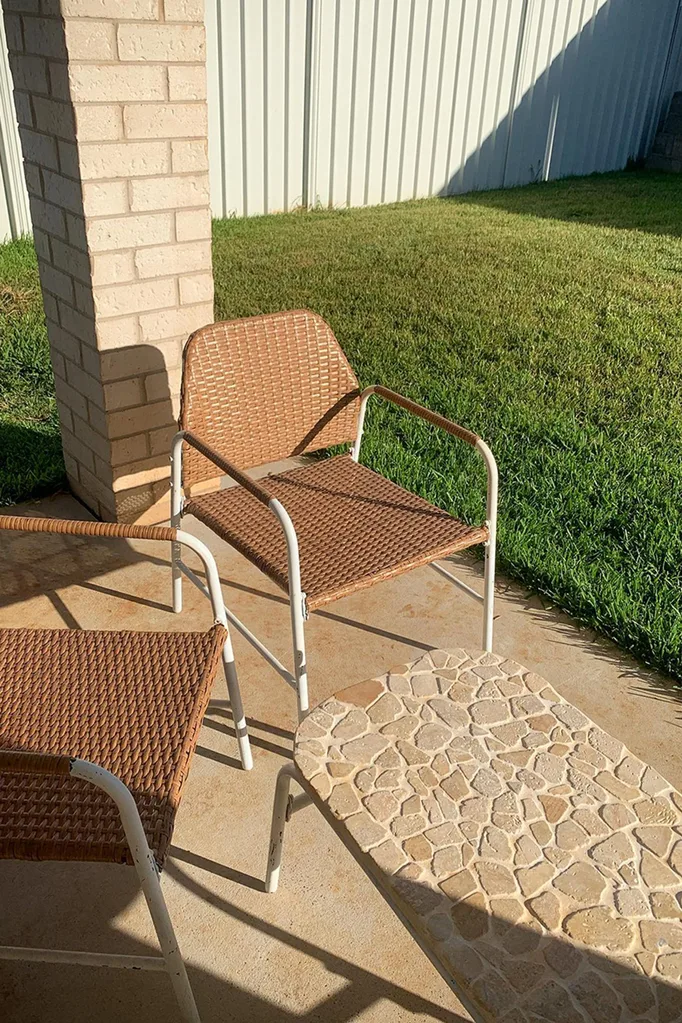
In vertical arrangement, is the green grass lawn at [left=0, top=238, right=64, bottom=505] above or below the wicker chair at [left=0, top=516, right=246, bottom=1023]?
below

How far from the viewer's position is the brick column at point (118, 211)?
7.73 ft

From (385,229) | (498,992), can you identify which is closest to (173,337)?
(498,992)

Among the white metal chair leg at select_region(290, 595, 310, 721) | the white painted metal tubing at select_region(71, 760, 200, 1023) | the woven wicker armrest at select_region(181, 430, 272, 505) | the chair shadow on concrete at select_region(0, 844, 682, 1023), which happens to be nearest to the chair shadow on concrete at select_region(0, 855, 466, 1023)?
the chair shadow on concrete at select_region(0, 844, 682, 1023)

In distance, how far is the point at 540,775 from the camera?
4.76ft

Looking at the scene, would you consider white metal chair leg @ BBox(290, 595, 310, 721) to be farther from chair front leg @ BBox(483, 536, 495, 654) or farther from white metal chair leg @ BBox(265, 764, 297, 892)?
chair front leg @ BBox(483, 536, 495, 654)

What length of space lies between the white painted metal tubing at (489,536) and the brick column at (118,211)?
1.18 metres

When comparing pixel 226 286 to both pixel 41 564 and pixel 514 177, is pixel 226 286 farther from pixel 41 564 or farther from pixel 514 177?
pixel 514 177

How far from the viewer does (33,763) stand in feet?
3.75

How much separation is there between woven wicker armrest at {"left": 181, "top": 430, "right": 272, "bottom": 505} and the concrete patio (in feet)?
1.80

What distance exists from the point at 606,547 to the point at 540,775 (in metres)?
1.62

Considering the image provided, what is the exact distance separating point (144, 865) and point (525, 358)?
3739 millimetres

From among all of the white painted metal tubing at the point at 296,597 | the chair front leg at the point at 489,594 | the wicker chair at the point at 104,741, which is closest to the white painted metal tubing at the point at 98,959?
the wicker chair at the point at 104,741

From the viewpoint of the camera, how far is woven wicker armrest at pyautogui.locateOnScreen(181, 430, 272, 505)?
1.87 m

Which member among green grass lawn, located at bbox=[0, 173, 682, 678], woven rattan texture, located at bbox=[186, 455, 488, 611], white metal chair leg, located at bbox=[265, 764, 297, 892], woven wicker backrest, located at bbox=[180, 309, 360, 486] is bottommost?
green grass lawn, located at bbox=[0, 173, 682, 678]
